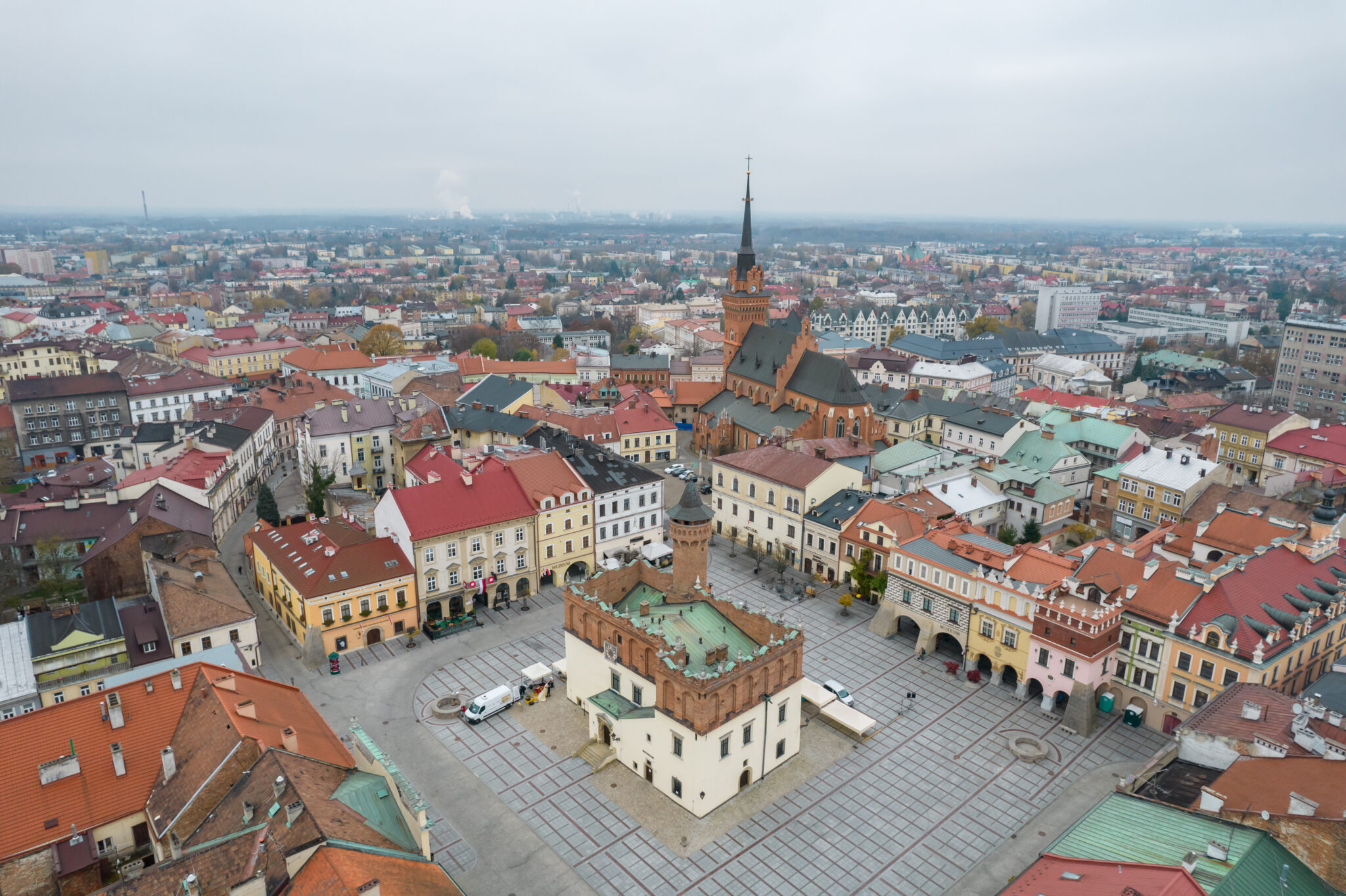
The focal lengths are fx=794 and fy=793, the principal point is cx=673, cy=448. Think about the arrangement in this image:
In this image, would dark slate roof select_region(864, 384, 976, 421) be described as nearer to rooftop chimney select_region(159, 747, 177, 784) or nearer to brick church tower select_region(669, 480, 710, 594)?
brick church tower select_region(669, 480, 710, 594)

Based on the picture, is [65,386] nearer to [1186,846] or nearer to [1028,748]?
[1028,748]

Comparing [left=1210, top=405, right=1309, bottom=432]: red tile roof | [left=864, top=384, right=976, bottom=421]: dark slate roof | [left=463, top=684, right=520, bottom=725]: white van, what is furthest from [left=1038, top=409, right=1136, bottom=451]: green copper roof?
[left=463, top=684, right=520, bottom=725]: white van

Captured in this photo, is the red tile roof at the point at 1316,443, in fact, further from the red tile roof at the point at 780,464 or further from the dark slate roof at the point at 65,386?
the dark slate roof at the point at 65,386

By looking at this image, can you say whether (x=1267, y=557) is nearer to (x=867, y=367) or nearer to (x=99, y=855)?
(x=99, y=855)

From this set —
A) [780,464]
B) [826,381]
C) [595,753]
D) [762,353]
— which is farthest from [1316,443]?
[595,753]

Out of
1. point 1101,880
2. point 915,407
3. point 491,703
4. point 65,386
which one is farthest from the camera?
point 65,386

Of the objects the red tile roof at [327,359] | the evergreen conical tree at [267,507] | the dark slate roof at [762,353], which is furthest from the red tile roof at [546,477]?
the red tile roof at [327,359]
